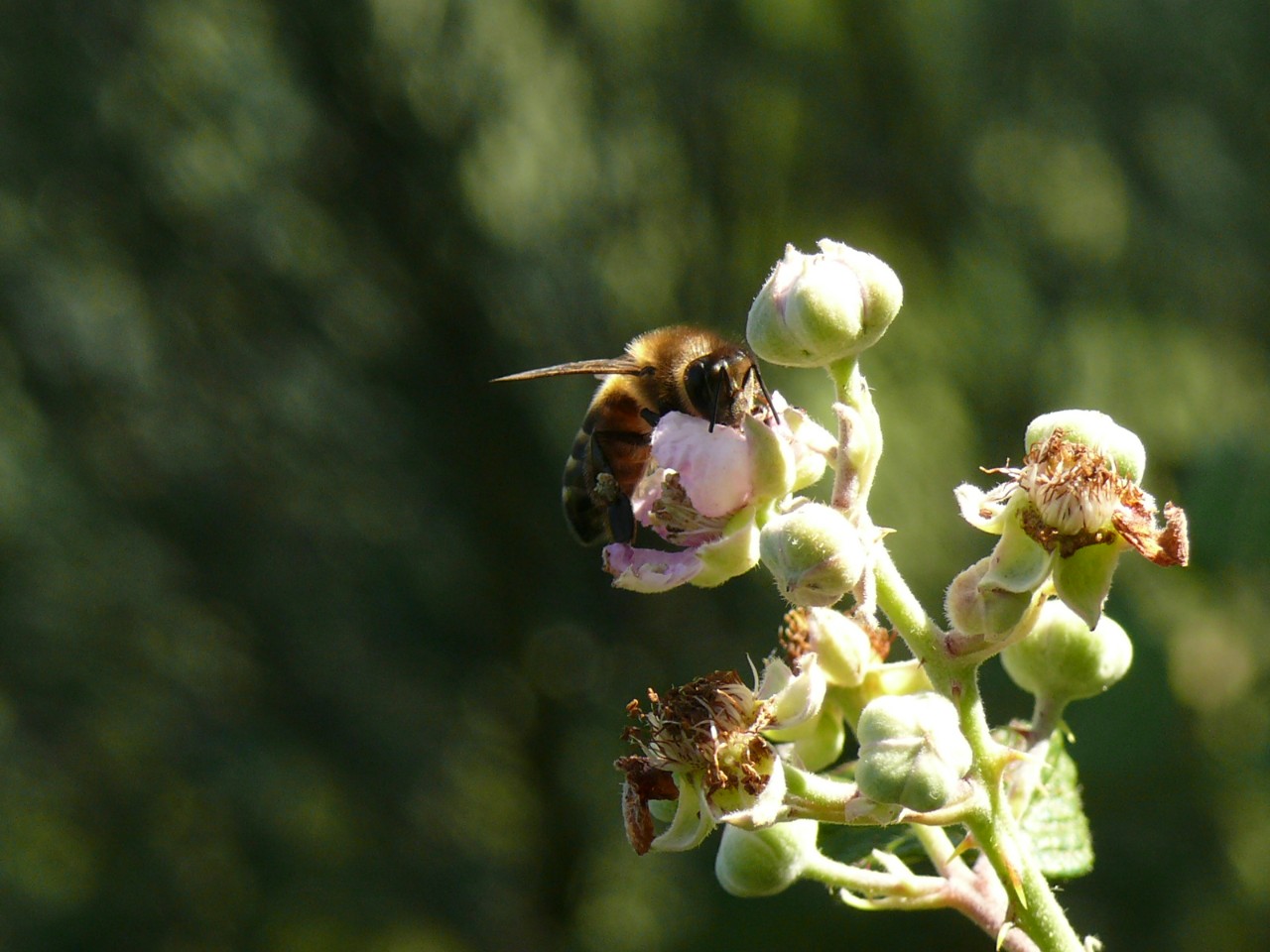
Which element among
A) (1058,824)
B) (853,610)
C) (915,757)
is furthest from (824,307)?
(1058,824)

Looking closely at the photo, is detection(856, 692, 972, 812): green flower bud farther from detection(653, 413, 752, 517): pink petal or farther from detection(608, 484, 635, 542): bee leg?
detection(608, 484, 635, 542): bee leg

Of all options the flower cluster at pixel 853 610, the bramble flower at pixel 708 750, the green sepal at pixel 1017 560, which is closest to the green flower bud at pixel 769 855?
the flower cluster at pixel 853 610

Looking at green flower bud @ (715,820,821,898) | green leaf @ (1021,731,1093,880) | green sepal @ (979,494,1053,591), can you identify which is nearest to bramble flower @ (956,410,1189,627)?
green sepal @ (979,494,1053,591)

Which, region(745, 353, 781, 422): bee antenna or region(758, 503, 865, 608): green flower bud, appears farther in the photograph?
region(745, 353, 781, 422): bee antenna

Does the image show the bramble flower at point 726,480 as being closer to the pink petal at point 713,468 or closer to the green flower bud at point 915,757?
the pink petal at point 713,468

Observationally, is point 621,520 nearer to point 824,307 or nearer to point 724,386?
point 724,386
